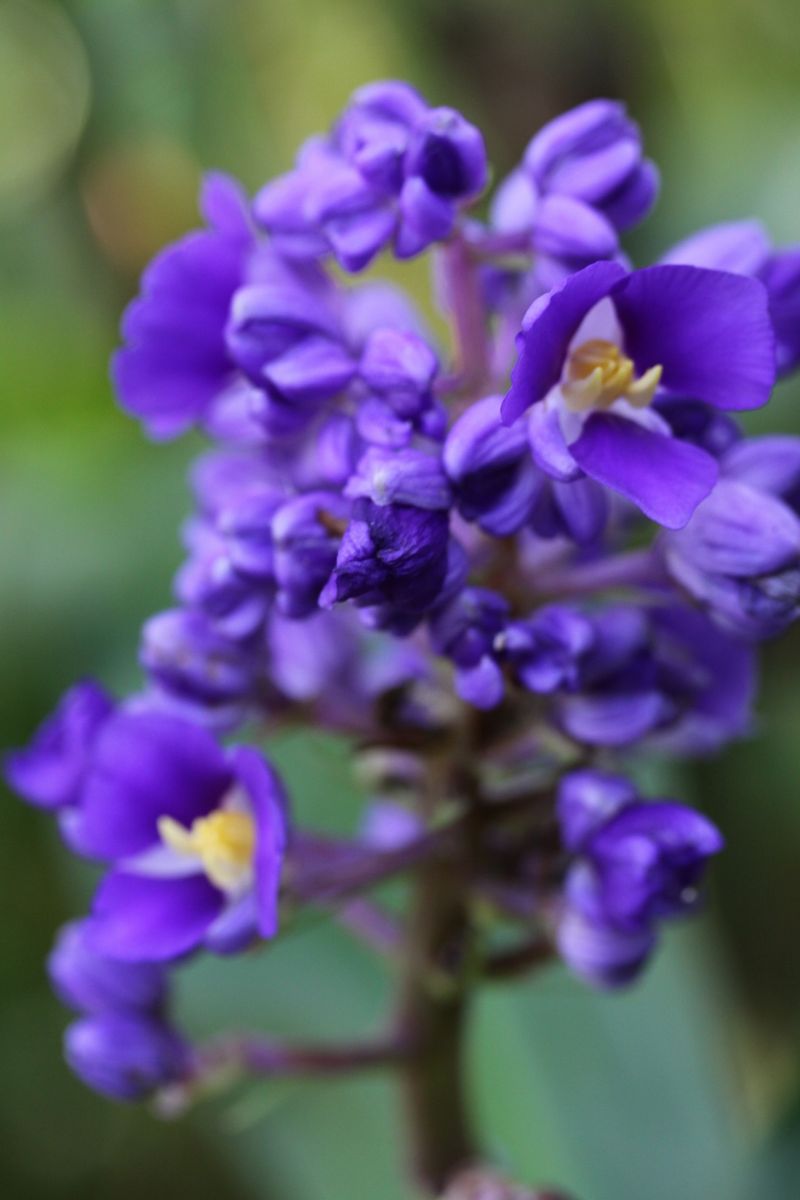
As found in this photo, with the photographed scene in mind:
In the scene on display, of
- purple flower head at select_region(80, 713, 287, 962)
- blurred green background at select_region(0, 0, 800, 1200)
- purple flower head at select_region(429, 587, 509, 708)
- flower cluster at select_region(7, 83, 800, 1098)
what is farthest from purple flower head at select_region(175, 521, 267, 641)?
blurred green background at select_region(0, 0, 800, 1200)

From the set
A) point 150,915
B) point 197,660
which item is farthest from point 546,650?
point 150,915

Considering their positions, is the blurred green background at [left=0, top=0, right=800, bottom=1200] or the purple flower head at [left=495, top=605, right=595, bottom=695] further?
the blurred green background at [left=0, top=0, right=800, bottom=1200]

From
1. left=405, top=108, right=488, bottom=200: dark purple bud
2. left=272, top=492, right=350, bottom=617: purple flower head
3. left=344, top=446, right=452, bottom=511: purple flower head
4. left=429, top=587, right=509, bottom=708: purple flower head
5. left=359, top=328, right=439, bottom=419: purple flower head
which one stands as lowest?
left=429, top=587, right=509, bottom=708: purple flower head

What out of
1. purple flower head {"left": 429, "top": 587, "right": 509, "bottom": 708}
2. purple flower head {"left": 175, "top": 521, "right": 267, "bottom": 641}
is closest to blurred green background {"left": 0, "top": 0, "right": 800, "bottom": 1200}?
purple flower head {"left": 175, "top": 521, "right": 267, "bottom": 641}

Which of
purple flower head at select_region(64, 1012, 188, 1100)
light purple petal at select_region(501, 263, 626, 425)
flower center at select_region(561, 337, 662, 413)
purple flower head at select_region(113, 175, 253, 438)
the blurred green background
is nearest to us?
light purple petal at select_region(501, 263, 626, 425)

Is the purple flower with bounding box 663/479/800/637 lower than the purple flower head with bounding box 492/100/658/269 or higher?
lower

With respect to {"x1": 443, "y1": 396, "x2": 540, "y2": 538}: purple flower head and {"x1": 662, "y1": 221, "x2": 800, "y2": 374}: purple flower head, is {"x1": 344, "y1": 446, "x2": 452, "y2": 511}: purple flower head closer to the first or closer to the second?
{"x1": 443, "y1": 396, "x2": 540, "y2": 538}: purple flower head

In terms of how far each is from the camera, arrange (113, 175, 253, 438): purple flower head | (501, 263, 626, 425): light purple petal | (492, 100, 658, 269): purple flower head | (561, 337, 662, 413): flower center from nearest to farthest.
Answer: (501, 263, 626, 425): light purple petal, (561, 337, 662, 413): flower center, (492, 100, 658, 269): purple flower head, (113, 175, 253, 438): purple flower head

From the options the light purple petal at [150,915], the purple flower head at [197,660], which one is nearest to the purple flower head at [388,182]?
the purple flower head at [197,660]

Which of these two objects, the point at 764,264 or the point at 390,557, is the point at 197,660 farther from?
the point at 764,264
